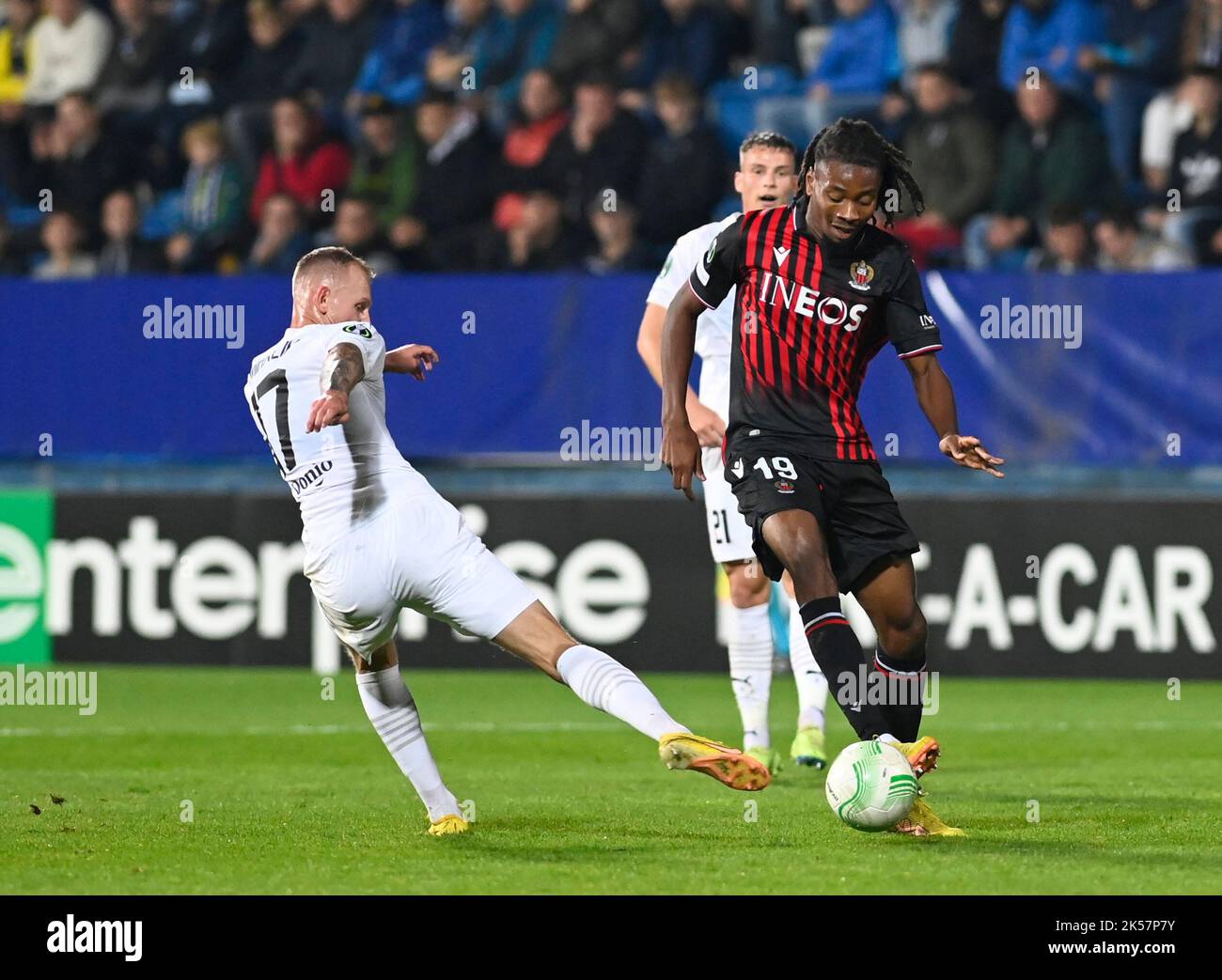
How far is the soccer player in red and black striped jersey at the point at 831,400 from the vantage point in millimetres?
6219

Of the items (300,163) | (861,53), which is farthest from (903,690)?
(300,163)

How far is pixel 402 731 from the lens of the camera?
653 centimetres

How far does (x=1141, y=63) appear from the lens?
13.3 m

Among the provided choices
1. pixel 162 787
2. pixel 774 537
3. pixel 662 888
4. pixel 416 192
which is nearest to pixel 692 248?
pixel 774 537

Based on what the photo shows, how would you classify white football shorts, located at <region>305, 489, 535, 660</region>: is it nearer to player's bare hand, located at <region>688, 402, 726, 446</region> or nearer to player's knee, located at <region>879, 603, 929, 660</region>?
player's knee, located at <region>879, 603, 929, 660</region>

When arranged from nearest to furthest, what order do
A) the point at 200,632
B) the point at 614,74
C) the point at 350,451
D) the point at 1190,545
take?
the point at 350,451 → the point at 1190,545 → the point at 200,632 → the point at 614,74

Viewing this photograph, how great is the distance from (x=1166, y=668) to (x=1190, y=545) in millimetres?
680

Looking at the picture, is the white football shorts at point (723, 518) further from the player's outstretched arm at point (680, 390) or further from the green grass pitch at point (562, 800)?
the player's outstretched arm at point (680, 390)

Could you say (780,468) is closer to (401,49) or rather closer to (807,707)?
(807,707)

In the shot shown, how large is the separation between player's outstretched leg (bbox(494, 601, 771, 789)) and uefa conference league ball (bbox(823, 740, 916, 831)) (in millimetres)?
412

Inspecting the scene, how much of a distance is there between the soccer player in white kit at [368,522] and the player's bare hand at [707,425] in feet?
6.37

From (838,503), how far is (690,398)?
5.91 feet

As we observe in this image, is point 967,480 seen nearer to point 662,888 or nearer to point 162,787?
point 162,787

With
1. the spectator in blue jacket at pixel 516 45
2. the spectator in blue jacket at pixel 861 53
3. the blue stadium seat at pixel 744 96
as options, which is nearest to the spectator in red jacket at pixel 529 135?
the spectator in blue jacket at pixel 516 45
